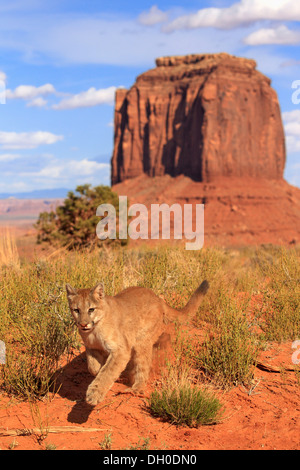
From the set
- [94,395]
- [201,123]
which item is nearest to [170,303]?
[94,395]

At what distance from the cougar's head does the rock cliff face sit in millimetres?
79754

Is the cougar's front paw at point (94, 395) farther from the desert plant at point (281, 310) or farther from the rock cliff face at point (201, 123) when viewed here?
the rock cliff face at point (201, 123)

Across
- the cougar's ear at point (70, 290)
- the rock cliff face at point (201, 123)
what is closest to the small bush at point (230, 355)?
the cougar's ear at point (70, 290)

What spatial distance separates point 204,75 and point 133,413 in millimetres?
92852

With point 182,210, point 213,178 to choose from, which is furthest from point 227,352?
point 213,178

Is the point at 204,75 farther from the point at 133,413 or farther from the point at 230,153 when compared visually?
the point at 133,413

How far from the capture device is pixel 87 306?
5.12 meters

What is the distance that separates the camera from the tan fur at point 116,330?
5109 millimetres

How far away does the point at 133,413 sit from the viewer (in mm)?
5551

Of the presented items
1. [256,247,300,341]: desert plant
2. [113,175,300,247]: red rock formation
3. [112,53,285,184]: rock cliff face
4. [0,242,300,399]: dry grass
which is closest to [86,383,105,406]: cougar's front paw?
[0,242,300,399]: dry grass

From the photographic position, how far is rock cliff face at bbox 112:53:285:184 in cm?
8594

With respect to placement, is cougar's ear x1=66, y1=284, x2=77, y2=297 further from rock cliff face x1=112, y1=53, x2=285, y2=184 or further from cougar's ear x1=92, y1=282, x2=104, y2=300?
rock cliff face x1=112, y1=53, x2=285, y2=184

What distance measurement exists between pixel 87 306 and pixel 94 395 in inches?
35.0
